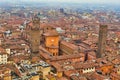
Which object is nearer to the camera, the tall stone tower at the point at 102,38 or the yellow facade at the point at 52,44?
the tall stone tower at the point at 102,38

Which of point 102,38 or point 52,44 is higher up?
point 102,38

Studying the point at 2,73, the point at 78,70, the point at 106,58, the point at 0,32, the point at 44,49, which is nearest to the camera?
the point at 2,73

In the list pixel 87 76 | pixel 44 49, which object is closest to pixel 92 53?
pixel 44 49

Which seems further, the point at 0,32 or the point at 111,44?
the point at 0,32

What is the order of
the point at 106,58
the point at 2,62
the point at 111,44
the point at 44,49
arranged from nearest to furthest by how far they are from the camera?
the point at 2,62 → the point at 106,58 → the point at 44,49 → the point at 111,44

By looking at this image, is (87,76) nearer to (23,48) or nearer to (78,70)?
(78,70)

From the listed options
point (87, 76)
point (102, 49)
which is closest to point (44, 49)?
point (102, 49)

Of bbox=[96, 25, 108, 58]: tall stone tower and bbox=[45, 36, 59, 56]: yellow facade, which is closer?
bbox=[96, 25, 108, 58]: tall stone tower

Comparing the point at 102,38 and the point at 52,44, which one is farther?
the point at 52,44

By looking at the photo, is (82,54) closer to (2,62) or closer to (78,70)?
(78,70)
